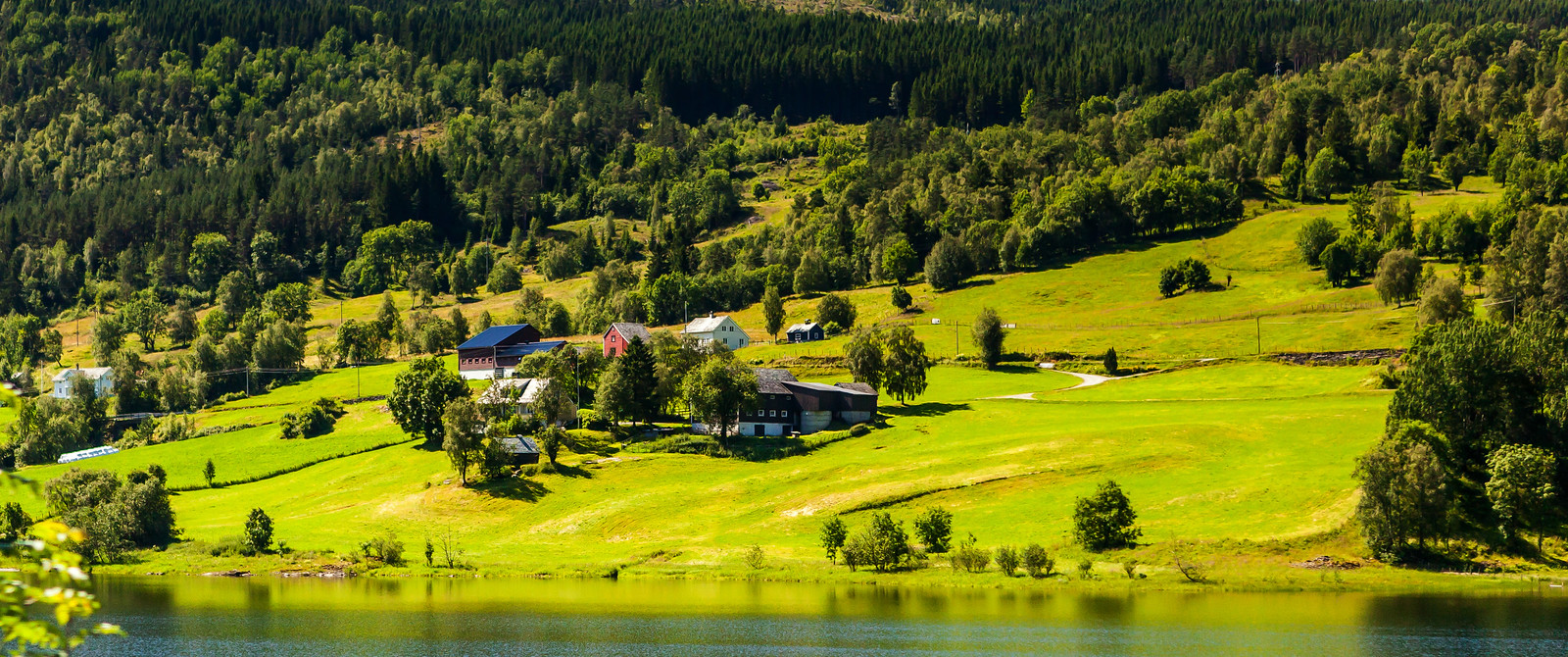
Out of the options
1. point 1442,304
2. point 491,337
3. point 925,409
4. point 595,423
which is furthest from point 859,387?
point 1442,304

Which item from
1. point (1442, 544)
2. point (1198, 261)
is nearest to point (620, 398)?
point (1442, 544)

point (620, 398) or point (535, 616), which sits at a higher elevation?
Answer: point (620, 398)

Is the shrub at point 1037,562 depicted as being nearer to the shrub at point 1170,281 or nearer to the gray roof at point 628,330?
the gray roof at point 628,330

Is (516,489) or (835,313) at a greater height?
(835,313)

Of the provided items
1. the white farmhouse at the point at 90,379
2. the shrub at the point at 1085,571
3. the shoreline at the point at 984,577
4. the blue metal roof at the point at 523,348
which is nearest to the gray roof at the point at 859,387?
the shoreline at the point at 984,577

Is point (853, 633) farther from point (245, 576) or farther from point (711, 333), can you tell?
point (711, 333)

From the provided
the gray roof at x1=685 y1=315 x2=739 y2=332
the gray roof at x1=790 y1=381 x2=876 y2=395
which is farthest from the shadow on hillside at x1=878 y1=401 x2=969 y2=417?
the gray roof at x1=685 y1=315 x2=739 y2=332

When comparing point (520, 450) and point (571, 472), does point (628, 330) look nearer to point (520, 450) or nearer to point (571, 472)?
point (520, 450)
